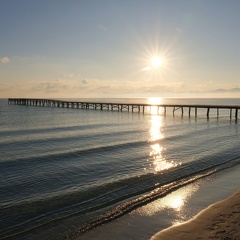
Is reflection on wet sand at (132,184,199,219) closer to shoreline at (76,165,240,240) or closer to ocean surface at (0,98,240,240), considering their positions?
A: shoreline at (76,165,240,240)

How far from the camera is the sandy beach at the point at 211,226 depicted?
582 centimetres

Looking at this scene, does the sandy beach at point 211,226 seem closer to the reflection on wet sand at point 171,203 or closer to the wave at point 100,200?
the reflection on wet sand at point 171,203

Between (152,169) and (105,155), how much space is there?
3.82 meters

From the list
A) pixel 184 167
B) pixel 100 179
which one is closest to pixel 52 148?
pixel 100 179

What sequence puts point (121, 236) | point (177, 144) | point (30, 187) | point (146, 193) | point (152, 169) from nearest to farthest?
point (121, 236) < point (146, 193) < point (30, 187) < point (152, 169) < point (177, 144)

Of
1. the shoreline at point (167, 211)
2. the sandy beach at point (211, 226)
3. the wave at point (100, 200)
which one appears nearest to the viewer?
the sandy beach at point (211, 226)

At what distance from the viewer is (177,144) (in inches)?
758

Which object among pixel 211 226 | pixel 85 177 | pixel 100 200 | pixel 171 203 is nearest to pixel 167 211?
pixel 171 203

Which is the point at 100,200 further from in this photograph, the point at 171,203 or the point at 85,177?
the point at 85,177

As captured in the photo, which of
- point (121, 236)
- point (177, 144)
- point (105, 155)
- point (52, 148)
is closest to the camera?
point (121, 236)

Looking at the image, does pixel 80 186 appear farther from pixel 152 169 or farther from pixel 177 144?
pixel 177 144

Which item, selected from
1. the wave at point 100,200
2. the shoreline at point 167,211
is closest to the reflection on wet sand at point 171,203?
the shoreline at point 167,211

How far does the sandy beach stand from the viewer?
5820 mm

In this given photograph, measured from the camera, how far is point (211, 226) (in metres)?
6.36
